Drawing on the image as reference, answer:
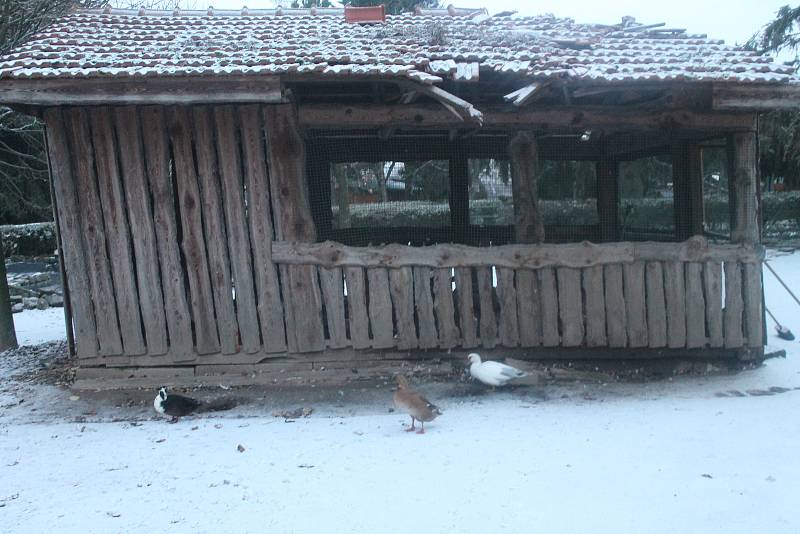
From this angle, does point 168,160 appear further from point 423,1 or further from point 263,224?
point 423,1

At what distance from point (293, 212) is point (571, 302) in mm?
2995

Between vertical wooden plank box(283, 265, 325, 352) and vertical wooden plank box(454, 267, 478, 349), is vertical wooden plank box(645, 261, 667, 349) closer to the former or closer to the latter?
vertical wooden plank box(454, 267, 478, 349)

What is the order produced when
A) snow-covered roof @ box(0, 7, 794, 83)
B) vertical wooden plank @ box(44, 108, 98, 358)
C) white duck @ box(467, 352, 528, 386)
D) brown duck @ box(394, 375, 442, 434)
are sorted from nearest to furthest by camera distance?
brown duck @ box(394, 375, 442, 434) → snow-covered roof @ box(0, 7, 794, 83) → white duck @ box(467, 352, 528, 386) → vertical wooden plank @ box(44, 108, 98, 358)

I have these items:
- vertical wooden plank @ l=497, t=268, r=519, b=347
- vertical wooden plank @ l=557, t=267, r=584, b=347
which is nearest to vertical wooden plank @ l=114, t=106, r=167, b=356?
vertical wooden plank @ l=497, t=268, r=519, b=347

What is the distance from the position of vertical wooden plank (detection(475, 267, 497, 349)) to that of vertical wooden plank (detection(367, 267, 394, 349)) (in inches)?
37.1

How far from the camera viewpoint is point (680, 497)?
4.10 metres

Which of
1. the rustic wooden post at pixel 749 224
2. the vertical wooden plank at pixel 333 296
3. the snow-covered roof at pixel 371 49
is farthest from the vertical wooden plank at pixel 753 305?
the vertical wooden plank at pixel 333 296

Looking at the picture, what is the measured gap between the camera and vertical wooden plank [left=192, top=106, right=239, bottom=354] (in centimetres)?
667

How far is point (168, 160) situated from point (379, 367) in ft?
9.74

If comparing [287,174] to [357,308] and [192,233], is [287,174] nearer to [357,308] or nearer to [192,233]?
[192,233]

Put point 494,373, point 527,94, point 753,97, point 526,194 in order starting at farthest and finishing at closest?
point 526,194 → point 753,97 → point 494,373 → point 527,94

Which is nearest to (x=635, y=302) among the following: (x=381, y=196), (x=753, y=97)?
(x=753, y=97)

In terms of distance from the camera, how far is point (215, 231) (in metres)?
6.75

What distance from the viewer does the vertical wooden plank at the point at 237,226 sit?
6672 millimetres
